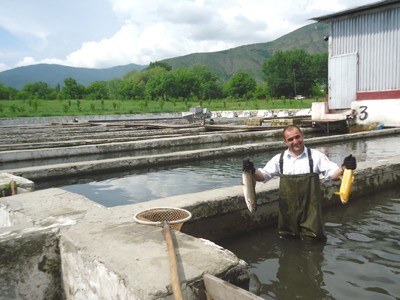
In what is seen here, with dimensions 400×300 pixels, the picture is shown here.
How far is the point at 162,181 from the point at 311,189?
4680mm

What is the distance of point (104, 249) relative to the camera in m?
3.00

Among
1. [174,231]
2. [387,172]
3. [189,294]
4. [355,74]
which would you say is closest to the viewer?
[189,294]

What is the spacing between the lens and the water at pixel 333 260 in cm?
350

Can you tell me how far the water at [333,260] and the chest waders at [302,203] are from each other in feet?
0.80

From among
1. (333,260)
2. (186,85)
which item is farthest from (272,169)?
(186,85)

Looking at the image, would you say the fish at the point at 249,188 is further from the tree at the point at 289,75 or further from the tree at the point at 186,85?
the tree at the point at 186,85

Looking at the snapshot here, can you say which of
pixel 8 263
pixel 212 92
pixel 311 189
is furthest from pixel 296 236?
pixel 212 92

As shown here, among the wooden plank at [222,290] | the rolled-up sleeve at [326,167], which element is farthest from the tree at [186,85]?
the wooden plank at [222,290]

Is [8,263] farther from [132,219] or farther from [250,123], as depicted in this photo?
[250,123]

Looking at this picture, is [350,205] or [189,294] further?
[350,205]

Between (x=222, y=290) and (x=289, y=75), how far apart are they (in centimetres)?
9316

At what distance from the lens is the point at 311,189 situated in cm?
410

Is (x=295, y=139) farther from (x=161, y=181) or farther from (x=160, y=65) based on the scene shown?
(x=160, y=65)

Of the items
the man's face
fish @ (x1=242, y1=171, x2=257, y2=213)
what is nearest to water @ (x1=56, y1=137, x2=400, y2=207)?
fish @ (x1=242, y1=171, x2=257, y2=213)
